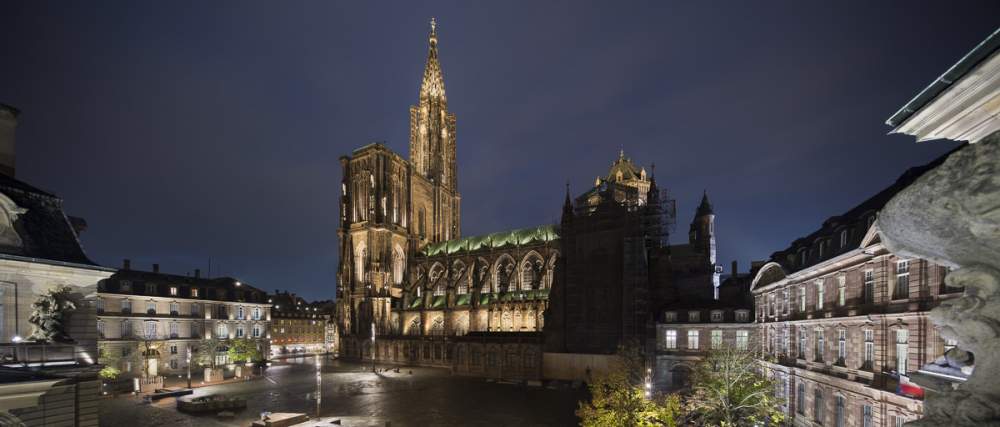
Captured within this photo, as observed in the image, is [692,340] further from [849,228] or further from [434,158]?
[434,158]

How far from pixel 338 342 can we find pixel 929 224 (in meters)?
71.0

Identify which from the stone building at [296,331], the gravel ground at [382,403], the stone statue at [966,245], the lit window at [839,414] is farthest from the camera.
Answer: the stone building at [296,331]

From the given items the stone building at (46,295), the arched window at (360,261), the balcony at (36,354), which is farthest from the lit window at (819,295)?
the arched window at (360,261)

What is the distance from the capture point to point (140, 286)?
151ft

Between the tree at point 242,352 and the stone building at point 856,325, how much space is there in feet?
160

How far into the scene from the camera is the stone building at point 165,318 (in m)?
42.9

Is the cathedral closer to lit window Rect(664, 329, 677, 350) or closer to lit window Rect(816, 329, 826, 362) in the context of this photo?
lit window Rect(664, 329, 677, 350)

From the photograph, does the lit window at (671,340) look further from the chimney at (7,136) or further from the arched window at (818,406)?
the chimney at (7,136)

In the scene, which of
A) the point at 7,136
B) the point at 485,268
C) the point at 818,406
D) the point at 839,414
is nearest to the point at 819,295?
the point at 818,406

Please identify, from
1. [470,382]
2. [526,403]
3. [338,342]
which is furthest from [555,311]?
[338,342]

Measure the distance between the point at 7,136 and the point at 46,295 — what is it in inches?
301

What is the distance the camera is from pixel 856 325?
691 inches

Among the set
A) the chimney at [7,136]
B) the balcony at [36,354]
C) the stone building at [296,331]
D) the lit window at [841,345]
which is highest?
the chimney at [7,136]

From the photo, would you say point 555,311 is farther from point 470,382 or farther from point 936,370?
point 936,370
